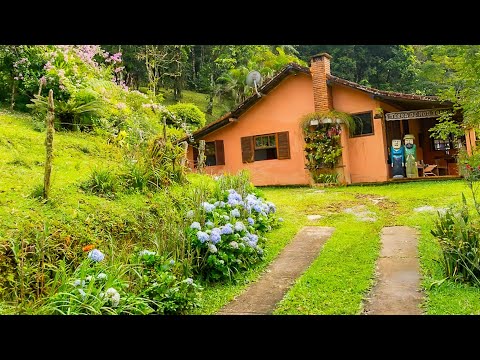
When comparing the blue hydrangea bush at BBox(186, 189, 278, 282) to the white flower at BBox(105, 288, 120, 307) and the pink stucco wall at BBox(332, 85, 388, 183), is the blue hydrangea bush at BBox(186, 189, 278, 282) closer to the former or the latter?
the white flower at BBox(105, 288, 120, 307)

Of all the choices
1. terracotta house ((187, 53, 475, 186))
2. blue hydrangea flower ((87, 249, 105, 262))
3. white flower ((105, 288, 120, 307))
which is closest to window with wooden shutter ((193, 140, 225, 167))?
terracotta house ((187, 53, 475, 186))

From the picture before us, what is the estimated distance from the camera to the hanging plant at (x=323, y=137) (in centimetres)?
1071

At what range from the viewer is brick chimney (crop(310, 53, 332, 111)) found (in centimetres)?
1084

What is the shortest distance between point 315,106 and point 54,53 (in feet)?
20.6

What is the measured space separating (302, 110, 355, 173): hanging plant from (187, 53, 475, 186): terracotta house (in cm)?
18

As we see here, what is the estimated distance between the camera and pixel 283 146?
459 inches

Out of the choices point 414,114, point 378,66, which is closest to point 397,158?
point 414,114

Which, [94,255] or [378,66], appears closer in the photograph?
[94,255]

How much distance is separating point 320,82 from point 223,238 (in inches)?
299

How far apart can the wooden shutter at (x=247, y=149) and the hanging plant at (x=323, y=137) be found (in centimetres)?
173

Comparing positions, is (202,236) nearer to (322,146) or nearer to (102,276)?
(102,276)
